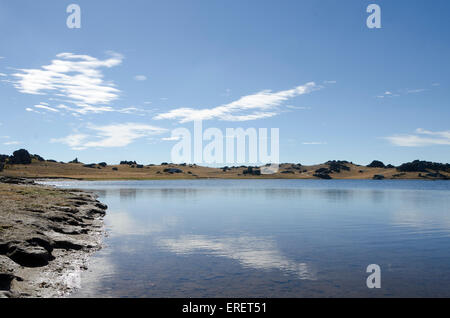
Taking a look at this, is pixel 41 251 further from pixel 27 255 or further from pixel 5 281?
pixel 5 281

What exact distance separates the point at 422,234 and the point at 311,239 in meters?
11.7

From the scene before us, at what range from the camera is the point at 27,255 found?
19.8 metres

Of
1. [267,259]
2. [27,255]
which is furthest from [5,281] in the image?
[267,259]

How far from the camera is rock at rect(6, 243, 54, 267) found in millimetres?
19391

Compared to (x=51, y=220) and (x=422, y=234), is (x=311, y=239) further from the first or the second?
(x=51, y=220)

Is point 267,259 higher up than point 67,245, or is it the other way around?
point 67,245

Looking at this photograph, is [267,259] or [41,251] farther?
[267,259]

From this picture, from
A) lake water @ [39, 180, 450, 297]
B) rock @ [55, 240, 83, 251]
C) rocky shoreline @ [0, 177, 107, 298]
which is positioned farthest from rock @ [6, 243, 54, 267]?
rock @ [55, 240, 83, 251]

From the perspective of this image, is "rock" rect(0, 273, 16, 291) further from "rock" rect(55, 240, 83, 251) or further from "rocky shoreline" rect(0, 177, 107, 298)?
"rock" rect(55, 240, 83, 251)

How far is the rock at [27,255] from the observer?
19391 millimetres

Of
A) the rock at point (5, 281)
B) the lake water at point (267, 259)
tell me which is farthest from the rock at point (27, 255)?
the rock at point (5, 281)

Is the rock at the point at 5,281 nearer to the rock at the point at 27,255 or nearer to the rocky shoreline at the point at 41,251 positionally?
the rocky shoreline at the point at 41,251
